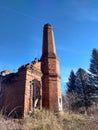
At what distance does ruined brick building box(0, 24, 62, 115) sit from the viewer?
1432cm

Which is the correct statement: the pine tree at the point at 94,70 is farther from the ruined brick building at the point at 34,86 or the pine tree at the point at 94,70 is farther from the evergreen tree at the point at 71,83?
the ruined brick building at the point at 34,86

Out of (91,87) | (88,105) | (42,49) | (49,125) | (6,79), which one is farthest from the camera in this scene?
(91,87)

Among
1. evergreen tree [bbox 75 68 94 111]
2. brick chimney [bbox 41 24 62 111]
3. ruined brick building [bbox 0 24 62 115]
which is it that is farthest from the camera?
evergreen tree [bbox 75 68 94 111]

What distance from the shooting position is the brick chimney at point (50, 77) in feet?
52.4

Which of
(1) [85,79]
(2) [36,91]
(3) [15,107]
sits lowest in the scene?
(3) [15,107]

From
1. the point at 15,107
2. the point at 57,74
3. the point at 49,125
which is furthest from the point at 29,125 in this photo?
the point at 57,74

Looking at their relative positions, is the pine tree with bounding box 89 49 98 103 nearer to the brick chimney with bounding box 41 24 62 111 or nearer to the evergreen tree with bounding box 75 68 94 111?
the evergreen tree with bounding box 75 68 94 111

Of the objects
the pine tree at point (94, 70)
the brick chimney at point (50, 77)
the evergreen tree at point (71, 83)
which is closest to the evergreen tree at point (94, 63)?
the pine tree at point (94, 70)

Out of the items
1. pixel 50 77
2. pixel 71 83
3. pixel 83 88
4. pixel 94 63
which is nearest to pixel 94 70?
pixel 94 63

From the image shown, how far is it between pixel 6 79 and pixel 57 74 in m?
4.63

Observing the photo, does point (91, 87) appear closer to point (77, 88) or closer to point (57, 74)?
point (77, 88)

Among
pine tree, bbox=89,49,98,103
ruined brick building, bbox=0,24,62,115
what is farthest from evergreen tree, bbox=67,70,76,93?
ruined brick building, bbox=0,24,62,115

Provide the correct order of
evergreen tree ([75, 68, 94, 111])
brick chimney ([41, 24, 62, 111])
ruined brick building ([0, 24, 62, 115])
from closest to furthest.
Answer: ruined brick building ([0, 24, 62, 115]) → brick chimney ([41, 24, 62, 111]) → evergreen tree ([75, 68, 94, 111])

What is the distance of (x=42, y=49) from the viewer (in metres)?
18.9
